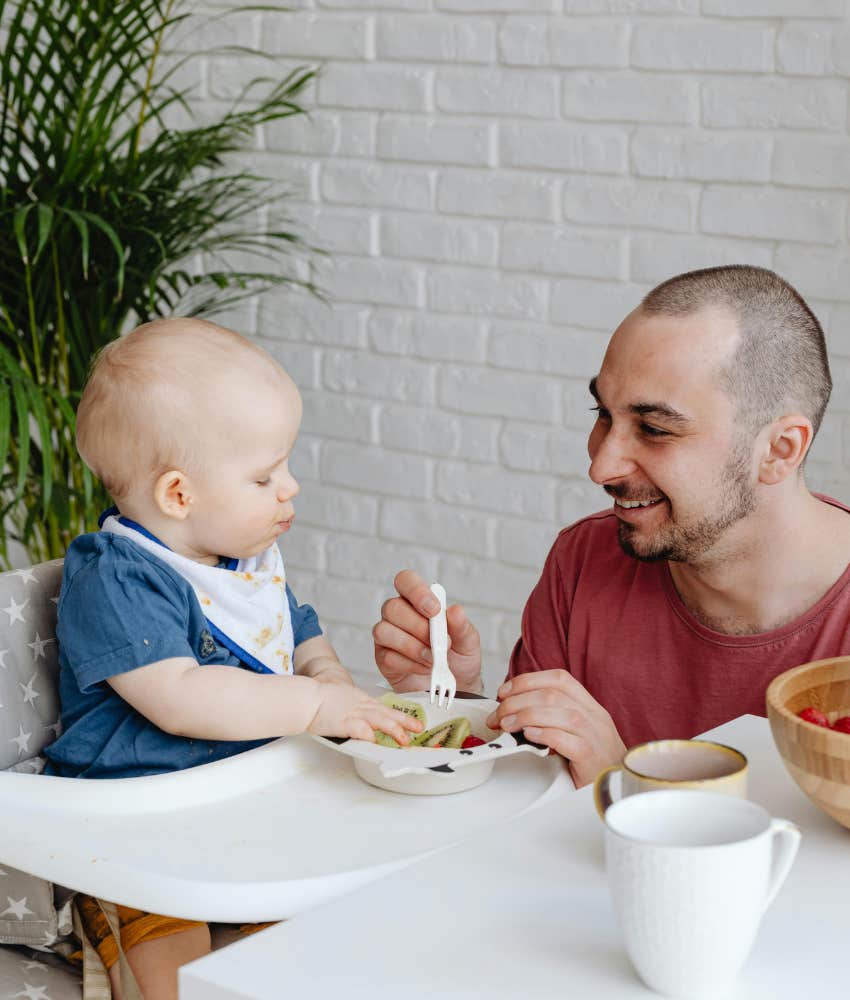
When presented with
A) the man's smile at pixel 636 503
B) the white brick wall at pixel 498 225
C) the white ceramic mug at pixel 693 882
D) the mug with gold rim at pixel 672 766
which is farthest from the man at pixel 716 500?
the white brick wall at pixel 498 225

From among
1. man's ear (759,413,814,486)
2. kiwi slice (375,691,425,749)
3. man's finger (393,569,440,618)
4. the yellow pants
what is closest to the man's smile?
man's ear (759,413,814,486)

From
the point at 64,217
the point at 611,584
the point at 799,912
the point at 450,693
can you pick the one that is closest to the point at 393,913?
the point at 799,912

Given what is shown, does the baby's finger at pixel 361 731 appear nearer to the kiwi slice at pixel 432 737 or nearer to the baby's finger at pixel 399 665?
the kiwi slice at pixel 432 737

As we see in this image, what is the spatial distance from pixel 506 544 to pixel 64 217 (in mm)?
1023

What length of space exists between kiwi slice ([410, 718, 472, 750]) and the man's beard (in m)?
0.29

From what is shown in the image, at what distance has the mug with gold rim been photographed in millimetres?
868

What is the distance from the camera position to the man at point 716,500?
1.48m

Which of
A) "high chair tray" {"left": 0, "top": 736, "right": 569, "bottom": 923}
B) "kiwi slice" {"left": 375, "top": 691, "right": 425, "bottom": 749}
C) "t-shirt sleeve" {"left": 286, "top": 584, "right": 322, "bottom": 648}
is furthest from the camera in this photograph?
"t-shirt sleeve" {"left": 286, "top": 584, "right": 322, "bottom": 648}

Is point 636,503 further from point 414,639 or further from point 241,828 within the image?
point 241,828

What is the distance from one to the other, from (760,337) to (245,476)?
55 cm

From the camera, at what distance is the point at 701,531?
58.7 inches

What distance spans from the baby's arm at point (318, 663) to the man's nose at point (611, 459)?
0.34 m

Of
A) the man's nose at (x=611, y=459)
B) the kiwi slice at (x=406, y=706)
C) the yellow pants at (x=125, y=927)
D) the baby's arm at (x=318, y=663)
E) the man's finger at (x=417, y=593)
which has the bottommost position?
the yellow pants at (x=125, y=927)

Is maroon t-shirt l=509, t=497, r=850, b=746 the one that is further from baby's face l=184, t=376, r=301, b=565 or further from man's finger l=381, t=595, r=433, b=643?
baby's face l=184, t=376, r=301, b=565
